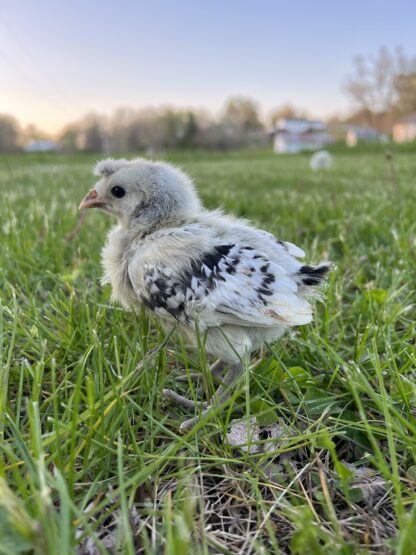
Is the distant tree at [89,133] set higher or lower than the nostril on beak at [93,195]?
higher

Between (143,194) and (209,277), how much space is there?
0.59m

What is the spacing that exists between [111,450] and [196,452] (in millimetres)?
230

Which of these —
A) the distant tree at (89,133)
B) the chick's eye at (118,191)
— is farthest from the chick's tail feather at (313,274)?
the distant tree at (89,133)

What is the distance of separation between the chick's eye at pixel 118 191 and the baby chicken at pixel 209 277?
74 mm

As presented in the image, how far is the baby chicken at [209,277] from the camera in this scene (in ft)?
4.66

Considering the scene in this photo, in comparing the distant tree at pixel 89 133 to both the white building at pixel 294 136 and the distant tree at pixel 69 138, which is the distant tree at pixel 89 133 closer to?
the distant tree at pixel 69 138

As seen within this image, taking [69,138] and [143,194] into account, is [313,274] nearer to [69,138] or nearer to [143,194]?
[143,194]

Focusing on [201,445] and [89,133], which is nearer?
[201,445]

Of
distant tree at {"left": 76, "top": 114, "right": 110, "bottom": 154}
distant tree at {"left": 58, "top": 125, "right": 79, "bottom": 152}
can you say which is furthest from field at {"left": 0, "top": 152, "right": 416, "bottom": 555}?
distant tree at {"left": 58, "top": 125, "right": 79, "bottom": 152}

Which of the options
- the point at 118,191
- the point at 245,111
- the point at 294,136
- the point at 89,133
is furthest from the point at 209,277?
the point at 245,111

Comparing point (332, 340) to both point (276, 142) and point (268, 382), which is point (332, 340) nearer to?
point (268, 382)

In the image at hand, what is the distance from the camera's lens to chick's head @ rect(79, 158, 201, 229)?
1829 mm

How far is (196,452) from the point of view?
1.16 metres

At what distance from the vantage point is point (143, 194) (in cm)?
185
